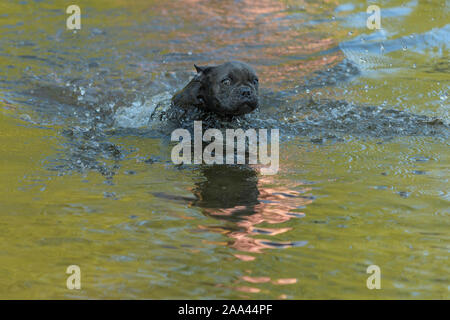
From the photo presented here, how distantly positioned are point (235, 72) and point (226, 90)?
219 millimetres

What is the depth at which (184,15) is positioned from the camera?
12.9 metres

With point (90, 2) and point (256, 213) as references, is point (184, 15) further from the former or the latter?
point (256, 213)

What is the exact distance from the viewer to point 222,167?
6.07m

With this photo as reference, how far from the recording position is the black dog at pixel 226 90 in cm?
682

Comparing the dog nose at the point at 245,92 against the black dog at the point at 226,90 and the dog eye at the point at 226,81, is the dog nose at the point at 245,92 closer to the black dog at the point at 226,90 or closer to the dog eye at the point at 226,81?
the black dog at the point at 226,90

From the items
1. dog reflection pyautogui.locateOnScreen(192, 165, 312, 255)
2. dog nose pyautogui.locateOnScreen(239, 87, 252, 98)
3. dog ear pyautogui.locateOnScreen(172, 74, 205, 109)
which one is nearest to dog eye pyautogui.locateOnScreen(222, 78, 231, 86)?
dog nose pyautogui.locateOnScreen(239, 87, 252, 98)

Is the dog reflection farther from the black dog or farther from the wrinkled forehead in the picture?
the wrinkled forehead

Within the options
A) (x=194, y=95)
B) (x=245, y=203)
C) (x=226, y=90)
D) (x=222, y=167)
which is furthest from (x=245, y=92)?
(x=245, y=203)

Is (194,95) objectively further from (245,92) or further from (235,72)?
(245,92)

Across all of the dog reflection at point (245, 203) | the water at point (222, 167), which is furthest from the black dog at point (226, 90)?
the dog reflection at point (245, 203)

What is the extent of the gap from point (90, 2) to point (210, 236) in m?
10.2

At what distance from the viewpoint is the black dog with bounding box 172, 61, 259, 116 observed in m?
6.82
